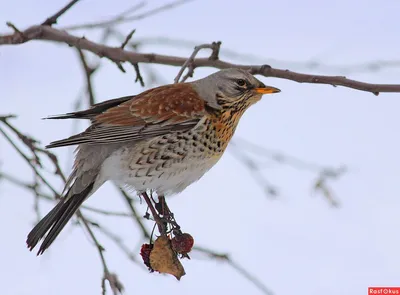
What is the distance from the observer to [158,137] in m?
4.23

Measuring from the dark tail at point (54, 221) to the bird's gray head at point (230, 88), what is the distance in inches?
38.5

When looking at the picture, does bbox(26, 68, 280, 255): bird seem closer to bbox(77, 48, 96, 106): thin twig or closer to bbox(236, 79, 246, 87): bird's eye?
bbox(236, 79, 246, 87): bird's eye

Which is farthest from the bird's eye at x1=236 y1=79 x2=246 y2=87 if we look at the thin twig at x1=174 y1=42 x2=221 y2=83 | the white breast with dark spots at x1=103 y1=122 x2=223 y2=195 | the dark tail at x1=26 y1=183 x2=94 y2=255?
the dark tail at x1=26 y1=183 x2=94 y2=255

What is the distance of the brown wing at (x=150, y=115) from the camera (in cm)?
418

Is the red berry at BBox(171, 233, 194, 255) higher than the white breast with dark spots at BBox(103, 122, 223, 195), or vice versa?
the white breast with dark spots at BBox(103, 122, 223, 195)

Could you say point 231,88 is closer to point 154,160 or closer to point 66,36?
point 154,160

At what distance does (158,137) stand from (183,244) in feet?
3.24

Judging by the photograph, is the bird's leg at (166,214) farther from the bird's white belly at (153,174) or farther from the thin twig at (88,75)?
the thin twig at (88,75)

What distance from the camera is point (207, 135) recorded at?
4.27 m

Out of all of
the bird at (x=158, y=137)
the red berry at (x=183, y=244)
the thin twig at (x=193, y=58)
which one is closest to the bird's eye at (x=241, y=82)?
the bird at (x=158, y=137)

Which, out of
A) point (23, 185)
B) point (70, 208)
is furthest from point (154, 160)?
point (23, 185)

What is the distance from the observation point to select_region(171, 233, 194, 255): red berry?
343 cm

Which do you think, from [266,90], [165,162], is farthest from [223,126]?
[165,162]

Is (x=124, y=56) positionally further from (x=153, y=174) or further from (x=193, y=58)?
(x=153, y=174)
